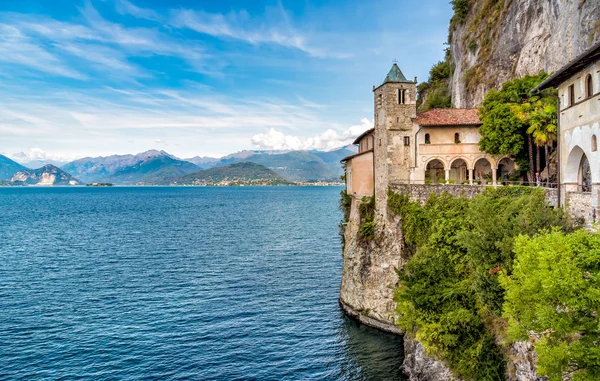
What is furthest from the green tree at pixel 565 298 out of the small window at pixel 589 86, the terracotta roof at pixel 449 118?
the terracotta roof at pixel 449 118

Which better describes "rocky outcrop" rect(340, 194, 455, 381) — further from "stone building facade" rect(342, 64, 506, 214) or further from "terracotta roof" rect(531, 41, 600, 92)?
"terracotta roof" rect(531, 41, 600, 92)

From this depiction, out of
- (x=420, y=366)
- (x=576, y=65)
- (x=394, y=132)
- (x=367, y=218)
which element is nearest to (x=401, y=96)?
(x=394, y=132)

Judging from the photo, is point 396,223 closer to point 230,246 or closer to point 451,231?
point 451,231

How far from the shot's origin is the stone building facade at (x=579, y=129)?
67.6ft

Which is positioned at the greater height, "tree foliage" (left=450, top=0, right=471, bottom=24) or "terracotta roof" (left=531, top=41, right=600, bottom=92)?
"tree foliage" (left=450, top=0, right=471, bottom=24)

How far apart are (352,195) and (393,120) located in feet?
31.0

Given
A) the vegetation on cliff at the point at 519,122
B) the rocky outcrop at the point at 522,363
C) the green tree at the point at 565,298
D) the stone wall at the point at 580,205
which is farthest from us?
the vegetation on cliff at the point at 519,122

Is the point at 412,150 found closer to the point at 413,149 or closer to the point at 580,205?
the point at 413,149

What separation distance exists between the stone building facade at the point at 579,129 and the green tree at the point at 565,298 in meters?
7.53

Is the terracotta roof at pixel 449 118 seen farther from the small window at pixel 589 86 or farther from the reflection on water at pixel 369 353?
the small window at pixel 589 86

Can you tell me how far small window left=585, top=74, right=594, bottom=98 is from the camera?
A: 851 inches

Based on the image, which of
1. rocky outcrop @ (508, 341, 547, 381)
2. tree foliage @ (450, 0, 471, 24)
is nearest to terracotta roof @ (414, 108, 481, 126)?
tree foliage @ (450, 0, 471, 24)

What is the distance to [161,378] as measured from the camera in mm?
27766

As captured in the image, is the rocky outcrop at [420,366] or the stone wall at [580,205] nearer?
the stone wall at [580,205]
